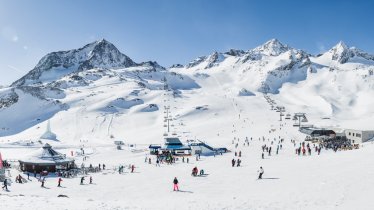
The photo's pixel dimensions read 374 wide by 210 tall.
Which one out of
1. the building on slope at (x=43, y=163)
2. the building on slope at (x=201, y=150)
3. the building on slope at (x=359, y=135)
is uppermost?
the building on slope at (x=359, y=135)

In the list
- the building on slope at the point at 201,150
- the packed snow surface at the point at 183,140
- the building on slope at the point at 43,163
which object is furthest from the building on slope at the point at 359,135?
the building on slope at the point at 43,163

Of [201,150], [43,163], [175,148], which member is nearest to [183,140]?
[175,148]

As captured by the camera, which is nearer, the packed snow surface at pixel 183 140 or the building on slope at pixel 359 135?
the packed snow surface at pixel 183 140

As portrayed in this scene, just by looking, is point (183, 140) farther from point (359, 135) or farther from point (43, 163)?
point (43, 163)

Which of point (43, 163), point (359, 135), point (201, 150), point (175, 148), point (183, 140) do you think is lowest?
point (43, 163)

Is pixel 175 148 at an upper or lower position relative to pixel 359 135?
lower

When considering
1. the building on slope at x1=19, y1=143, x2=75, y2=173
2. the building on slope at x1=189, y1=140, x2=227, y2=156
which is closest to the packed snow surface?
the building on slope at x1=19, y1=143, x2=75, y2=173

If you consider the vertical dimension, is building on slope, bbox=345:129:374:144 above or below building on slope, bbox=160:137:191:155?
above

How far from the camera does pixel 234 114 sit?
128 meters

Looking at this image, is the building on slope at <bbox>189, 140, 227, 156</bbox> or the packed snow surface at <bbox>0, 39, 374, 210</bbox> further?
the building on slope at <bbox>189, 140, 227, 156</bbox>

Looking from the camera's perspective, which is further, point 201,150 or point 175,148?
point 175,148

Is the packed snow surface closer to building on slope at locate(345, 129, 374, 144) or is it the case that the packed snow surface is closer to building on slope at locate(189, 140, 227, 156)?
building on slope at locate(189, 140, 227, 156)

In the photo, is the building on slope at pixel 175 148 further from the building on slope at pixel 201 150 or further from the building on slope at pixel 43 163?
the building on slope at pixel 43 163

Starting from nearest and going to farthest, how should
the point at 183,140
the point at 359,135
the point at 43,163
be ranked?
the point at 43,163 → the point at 359,135 → the point at 183,140
